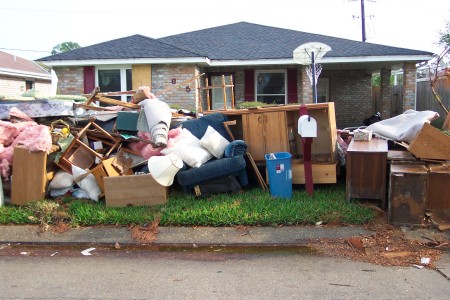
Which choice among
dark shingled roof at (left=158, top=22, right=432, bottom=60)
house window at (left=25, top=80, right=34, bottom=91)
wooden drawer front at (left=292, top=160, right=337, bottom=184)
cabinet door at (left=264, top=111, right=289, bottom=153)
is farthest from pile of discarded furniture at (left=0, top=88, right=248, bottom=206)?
house window at (left=25, top=80, right=34, bottom=91)

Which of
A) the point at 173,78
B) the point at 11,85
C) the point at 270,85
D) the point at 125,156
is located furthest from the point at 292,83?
the point at 11,85

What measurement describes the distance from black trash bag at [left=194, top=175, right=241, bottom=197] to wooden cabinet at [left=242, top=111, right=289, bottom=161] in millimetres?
865

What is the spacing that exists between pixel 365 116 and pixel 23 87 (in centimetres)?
1731

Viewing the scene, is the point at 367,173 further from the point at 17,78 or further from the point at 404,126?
the point at 17,78

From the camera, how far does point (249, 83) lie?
16.4 metres

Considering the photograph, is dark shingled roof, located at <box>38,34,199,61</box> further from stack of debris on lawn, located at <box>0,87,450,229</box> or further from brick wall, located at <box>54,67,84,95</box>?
stack of debris on lawn, located at <box>0,87,450,229</box>

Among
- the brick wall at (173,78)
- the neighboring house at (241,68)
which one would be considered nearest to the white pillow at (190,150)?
the neighboring house at (241,68)

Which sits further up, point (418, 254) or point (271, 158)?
point (271, 158)

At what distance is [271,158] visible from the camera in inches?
279

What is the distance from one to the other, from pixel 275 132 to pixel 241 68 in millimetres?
8982

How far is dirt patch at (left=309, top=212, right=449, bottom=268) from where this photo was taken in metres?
4.96

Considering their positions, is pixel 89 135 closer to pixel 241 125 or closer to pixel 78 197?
pixel 78 197

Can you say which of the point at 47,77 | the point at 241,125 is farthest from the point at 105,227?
the point at 47,77

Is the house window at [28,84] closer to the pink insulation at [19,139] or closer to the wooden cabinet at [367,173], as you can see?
the pink insulation at [19,139]
